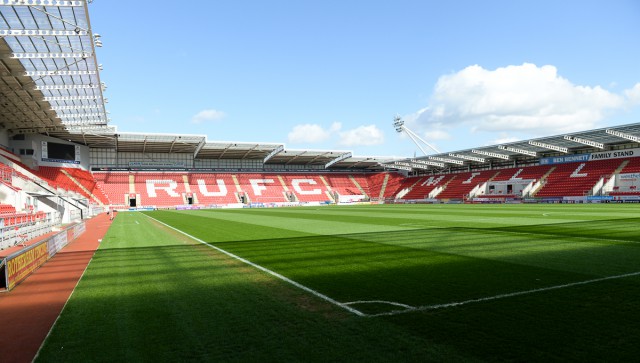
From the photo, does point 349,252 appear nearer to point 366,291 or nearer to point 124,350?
point 366,291

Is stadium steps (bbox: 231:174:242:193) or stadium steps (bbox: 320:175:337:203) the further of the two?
stadium steps (bbox: 320:175:337:203)

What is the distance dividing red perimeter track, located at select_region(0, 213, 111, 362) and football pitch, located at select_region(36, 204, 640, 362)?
0.25 meters

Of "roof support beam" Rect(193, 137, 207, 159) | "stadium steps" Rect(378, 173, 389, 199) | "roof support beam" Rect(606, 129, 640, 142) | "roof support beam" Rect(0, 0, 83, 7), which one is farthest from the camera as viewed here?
"stadium steps" Rect(378, 173, 389, 199)

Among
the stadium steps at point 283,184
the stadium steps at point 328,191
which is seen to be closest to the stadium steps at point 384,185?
the stadium steps at point 328,191

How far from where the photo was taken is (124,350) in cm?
457

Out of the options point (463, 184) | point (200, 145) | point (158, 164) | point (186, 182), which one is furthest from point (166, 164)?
point (463, 184)

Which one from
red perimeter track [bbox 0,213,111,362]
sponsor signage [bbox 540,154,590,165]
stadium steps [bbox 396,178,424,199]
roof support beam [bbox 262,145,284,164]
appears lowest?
red perimeter track [bbox 0,213,111,362]

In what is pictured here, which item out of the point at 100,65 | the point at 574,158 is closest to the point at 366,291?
the point at 100,65

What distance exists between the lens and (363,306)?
607cm

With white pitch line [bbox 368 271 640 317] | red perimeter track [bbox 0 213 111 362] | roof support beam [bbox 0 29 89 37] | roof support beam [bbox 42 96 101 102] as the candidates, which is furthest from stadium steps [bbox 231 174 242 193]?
white pitch line [bbox 368 271 640 317]

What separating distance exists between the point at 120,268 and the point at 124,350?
21.1ft

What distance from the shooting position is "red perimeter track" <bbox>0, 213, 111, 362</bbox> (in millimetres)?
4961

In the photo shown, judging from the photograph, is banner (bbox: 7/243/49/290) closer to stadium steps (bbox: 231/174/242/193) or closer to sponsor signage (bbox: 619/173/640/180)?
sponsor signage (bbox: 619/173/640/180)

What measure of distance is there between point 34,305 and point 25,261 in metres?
3.42
